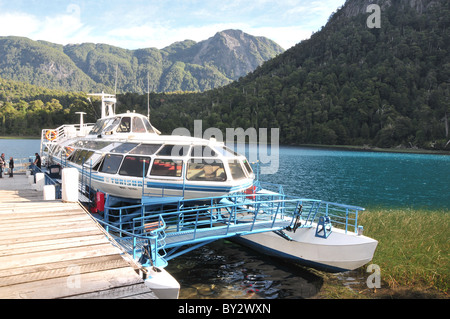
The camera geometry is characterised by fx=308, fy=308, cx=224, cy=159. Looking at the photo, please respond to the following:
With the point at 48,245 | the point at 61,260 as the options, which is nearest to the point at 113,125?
the point at 48,245

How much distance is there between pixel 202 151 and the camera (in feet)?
44.4

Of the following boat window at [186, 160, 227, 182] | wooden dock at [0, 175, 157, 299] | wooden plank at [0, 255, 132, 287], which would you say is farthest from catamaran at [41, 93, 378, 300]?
wooden plank at [0, 255, 132, 287]

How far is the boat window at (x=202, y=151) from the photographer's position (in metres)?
13.5

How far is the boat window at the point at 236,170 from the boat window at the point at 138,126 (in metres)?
6.81

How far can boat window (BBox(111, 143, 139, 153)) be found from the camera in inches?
572

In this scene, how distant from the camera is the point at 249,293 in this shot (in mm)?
12133

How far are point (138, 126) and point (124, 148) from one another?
11.4 ft

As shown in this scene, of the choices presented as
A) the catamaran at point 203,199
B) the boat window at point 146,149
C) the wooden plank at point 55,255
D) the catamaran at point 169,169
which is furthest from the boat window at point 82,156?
the wooden plank at point 55,255

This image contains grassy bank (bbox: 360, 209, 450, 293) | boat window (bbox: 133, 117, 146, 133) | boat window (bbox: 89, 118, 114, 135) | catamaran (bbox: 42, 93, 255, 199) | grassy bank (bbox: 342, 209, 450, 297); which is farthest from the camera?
boat window (bbox: 89, 118, 114, 135)

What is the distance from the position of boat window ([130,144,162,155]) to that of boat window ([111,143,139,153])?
363mm

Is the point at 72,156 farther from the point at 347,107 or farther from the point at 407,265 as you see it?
the point at 347,107

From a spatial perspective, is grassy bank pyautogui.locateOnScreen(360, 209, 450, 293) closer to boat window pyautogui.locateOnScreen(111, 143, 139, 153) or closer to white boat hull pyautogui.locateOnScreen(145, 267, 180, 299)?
white boat hull pyautogui.locateOnScreen(145, 267, 180, 299)
